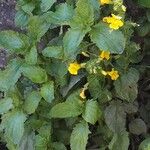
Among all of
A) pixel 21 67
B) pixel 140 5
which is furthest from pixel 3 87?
pixel 140 5

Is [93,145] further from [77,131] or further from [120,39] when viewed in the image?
[120,39]

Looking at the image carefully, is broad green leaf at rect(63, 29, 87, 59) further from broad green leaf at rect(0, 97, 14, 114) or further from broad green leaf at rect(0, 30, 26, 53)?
broad green leaf at rect(0, 97, 14, 114)

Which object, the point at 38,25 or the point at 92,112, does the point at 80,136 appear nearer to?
the point at 92,112

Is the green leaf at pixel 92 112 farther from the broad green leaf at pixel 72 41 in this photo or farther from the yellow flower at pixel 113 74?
the broad green leaf at pixel 72 41

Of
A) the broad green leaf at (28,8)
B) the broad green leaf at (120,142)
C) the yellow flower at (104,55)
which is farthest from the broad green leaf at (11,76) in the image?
the broad green leaf at (120,142)

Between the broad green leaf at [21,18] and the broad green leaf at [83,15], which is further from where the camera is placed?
the broad green leaf at [21,18]

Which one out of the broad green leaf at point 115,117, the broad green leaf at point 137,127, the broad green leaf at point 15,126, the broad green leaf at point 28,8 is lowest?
the broad green leaf at point 137,127

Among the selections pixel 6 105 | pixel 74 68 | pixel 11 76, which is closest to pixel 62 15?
pixel 74 68
